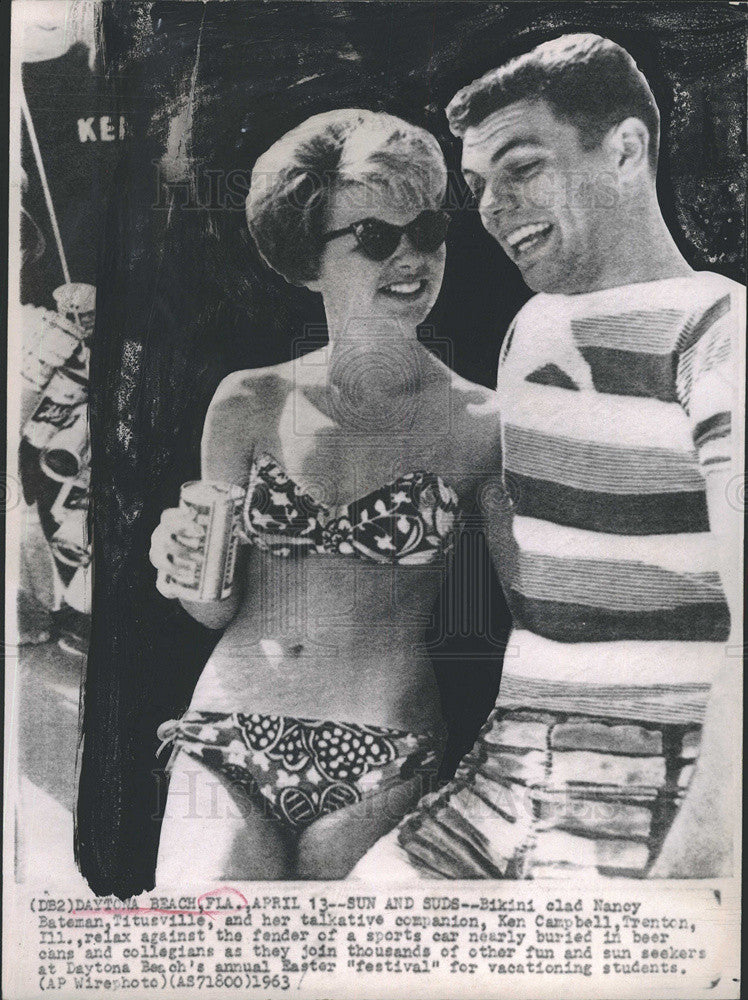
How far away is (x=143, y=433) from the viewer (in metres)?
1.92

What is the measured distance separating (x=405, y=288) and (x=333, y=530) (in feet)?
1.94

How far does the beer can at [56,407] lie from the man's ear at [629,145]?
135 cm

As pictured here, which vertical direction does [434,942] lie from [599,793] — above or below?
below

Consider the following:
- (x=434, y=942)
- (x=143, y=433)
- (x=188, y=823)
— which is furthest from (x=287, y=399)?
(x=434, y=942)

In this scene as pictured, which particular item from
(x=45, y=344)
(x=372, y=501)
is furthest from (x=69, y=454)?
(x=372, y=501)

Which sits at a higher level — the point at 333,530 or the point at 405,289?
the point at 405,289

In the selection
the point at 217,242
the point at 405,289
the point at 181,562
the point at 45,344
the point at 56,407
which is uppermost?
the point at 217,242

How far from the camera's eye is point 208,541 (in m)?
1.91

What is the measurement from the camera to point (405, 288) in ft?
6.34

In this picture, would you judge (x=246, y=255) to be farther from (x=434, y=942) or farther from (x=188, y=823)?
(x=434, y=942)

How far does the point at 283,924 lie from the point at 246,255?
155cm

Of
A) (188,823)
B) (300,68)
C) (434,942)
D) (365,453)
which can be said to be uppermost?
(300,68)

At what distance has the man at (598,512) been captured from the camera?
1.88 meters

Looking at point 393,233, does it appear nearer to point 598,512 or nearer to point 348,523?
point 348,523
